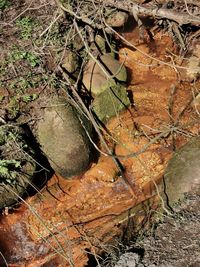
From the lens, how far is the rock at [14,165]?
567 cm

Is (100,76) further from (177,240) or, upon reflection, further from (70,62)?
(177,240)

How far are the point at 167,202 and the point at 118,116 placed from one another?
7.43 feet

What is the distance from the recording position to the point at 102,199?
609 cm

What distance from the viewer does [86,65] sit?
710 centimetres

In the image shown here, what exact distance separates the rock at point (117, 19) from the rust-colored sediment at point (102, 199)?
1577 millimetres

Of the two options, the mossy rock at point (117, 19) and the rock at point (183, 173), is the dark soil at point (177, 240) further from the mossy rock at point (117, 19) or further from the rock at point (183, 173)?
the mossy rock at point (117, 19)

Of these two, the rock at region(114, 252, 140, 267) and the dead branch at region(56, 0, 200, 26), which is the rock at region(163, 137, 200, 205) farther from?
the dead branch at region(56, 0, 200, 26)

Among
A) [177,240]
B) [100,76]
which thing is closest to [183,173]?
[177,240]

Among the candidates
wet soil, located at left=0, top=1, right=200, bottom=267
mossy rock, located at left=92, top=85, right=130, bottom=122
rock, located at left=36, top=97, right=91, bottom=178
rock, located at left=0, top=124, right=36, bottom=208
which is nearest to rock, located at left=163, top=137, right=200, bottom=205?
wet soil, located at left=0, top=1, right=200, bottom=267

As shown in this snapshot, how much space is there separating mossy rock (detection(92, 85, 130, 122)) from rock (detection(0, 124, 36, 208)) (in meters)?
1.35

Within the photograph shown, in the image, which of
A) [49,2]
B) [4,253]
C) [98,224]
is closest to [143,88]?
[49,2]

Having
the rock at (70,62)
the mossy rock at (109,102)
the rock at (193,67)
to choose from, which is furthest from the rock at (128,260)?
the rock at (193,67)

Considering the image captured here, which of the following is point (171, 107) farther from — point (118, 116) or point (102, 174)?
point (102, 174)

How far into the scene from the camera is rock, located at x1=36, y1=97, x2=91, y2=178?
6.13 metres
